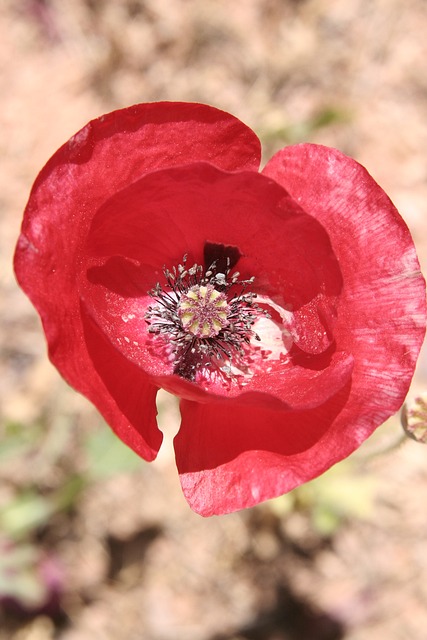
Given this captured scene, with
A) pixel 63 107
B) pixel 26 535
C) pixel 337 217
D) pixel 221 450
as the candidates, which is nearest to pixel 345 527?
pixel 26 535

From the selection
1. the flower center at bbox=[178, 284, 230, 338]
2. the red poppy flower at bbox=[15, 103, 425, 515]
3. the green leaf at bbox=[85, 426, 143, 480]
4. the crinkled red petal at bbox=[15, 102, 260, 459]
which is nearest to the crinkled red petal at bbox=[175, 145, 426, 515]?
the red poppy flower at bbox=[15, 103, 425, 515]

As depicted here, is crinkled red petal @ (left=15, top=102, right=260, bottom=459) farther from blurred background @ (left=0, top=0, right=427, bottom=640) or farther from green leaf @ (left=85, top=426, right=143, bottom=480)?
blurred background @ (left=0, top=0, right=427, bottom=640)

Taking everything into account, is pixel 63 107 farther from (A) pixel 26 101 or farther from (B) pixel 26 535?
(B) pixel 26 535

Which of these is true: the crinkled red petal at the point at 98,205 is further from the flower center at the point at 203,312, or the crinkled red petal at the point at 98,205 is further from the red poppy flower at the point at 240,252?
the flower center at the point at 203,312

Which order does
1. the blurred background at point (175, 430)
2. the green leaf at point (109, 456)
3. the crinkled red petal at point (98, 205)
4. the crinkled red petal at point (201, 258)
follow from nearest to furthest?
the crinkled red petal at point (98, 205) → the crinkled red petal at point (201, 258) → the green leaf at point (109, 456) → the blurred background at point (175, 430)

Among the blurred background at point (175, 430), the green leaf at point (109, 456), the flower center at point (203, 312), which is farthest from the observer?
the blurred background at point (175, 430)

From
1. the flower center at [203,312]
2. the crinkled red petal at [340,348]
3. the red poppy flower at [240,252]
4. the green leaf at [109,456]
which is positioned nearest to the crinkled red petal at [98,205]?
the red poppy flower at [240,252]

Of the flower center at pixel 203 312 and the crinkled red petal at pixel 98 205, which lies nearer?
the crinkled red petal at pixel 98 205

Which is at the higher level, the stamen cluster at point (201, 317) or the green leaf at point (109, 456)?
the stamen cluster at point (201, 317)
